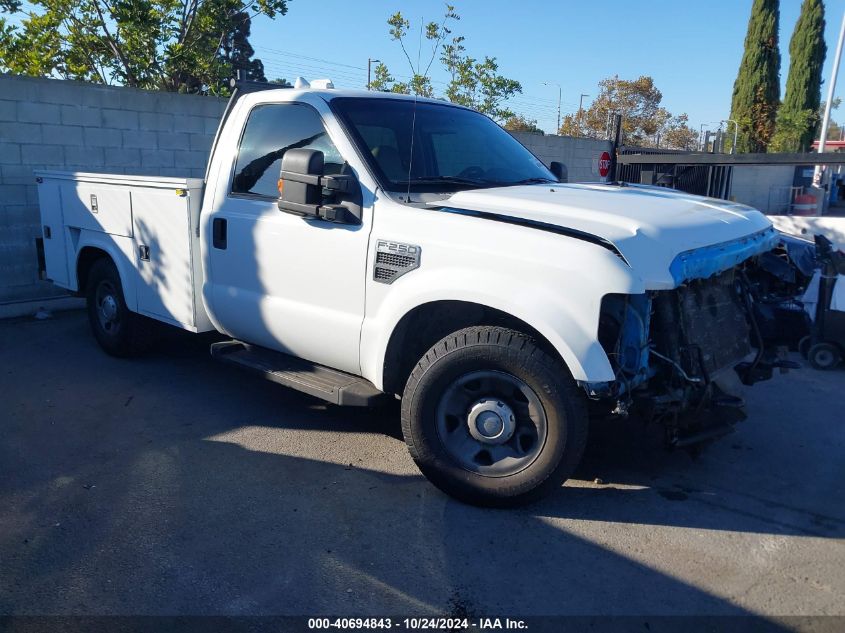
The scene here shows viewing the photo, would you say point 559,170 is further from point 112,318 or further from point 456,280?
point 112,318


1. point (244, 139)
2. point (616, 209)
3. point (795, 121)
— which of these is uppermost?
point (795, 121)

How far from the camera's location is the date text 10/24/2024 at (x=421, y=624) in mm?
2887

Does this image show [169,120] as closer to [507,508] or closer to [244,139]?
[244,139]

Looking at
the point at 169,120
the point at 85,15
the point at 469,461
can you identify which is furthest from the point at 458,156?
the point at 85,15

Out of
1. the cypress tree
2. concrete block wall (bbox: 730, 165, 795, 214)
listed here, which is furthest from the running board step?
the cypress tree

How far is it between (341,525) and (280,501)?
434mm

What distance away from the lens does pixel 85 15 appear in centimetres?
1345

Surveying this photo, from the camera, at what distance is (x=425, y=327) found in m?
4.15

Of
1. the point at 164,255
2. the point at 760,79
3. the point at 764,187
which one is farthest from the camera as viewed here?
the point at 760,79

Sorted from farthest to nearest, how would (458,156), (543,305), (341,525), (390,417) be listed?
(390,417) < (458,156) < (341,525) < (543,305)

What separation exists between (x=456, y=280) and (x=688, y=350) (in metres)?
1.21

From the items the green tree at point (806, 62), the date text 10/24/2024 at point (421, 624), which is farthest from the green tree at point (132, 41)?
the green tree at point (806, 62)

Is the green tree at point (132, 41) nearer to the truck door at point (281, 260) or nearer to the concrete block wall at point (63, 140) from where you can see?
the concrete block wall at point (63, 140)

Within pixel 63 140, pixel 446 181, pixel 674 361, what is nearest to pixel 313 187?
pixel 446 181
